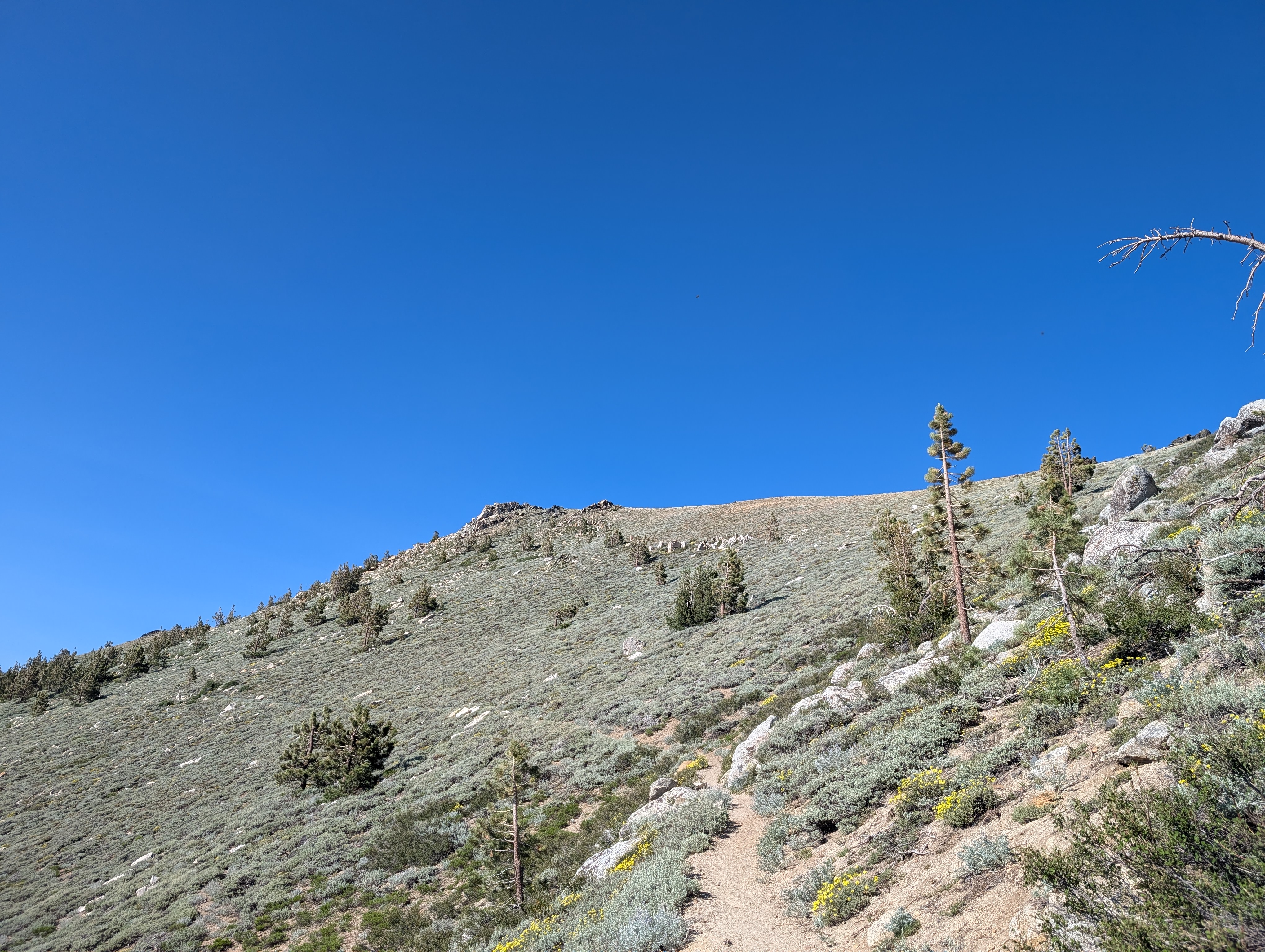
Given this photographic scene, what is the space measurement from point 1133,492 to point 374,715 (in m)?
39.0

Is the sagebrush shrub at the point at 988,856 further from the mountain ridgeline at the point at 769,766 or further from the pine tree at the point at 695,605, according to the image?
the pine tree at the point at 695,605

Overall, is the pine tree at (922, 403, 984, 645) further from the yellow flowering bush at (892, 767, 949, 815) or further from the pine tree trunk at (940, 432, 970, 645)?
the yellow flowering bush at (892, 767, 949, 815)

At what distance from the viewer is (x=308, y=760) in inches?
987

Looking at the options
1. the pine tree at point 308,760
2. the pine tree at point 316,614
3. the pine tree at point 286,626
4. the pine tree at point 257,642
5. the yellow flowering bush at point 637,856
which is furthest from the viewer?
the pine tree at point 316,614

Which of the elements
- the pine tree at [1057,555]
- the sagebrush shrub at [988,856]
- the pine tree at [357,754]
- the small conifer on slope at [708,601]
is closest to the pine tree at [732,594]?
the small conifer on slope at [708,601]

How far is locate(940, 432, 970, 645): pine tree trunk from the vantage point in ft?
59.4

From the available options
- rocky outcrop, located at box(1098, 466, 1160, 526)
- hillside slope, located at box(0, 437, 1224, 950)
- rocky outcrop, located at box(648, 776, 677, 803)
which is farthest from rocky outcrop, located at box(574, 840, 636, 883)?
rocky outcrop, located at box(1098, 466, 1160, 526)

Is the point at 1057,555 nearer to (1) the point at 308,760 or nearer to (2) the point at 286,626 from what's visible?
(1) the point at 308,760

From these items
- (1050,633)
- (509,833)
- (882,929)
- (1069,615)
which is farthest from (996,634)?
(509,833)

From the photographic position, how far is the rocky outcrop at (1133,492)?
22828 millimetres

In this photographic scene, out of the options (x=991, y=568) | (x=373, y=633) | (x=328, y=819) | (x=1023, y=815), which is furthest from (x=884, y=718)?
(x=373, y=633)

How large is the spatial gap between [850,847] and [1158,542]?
33.8 ft

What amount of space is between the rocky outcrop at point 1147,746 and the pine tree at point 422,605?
55584 millimetres

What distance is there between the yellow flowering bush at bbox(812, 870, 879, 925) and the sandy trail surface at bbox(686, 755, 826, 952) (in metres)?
0.27
